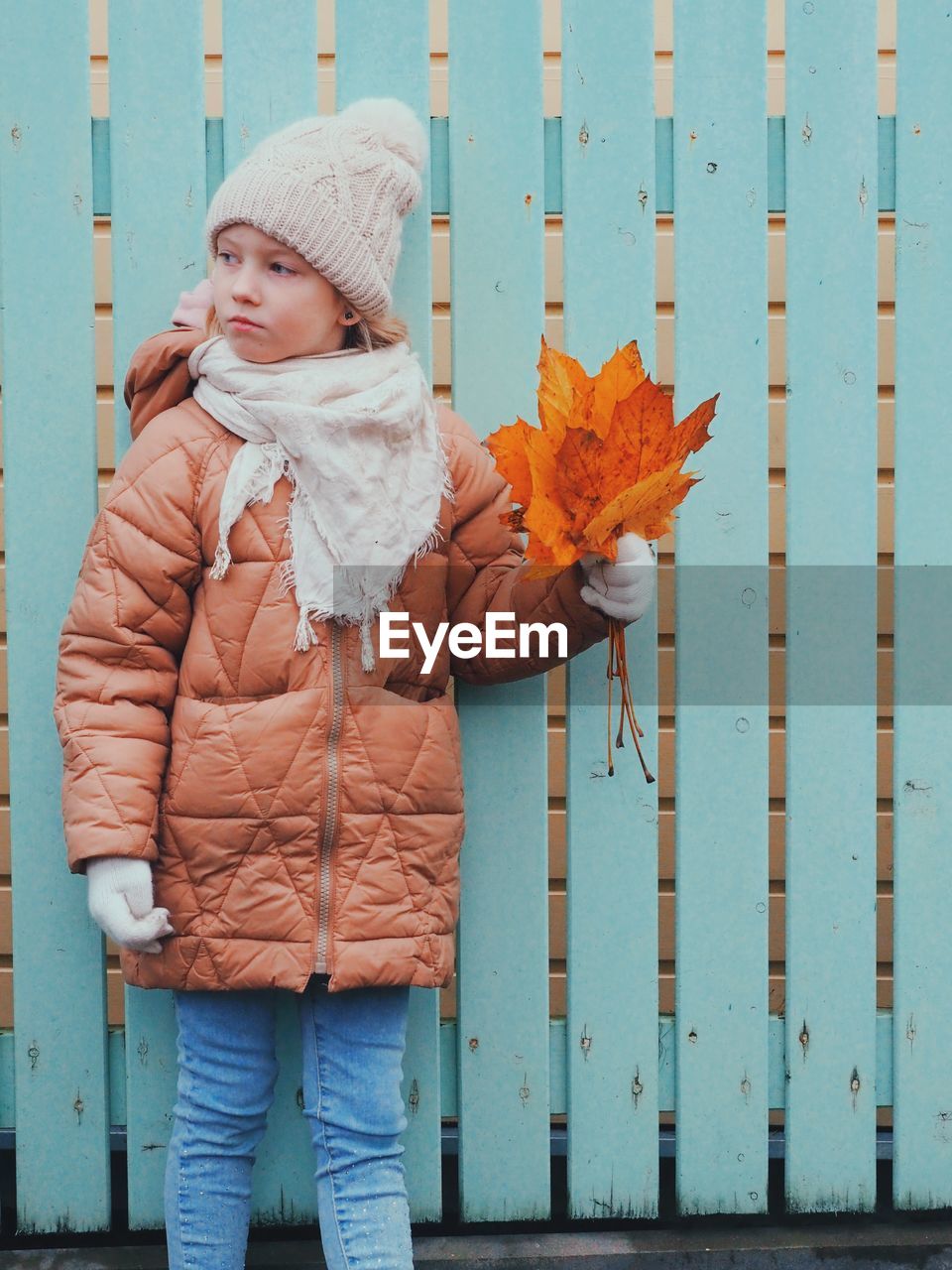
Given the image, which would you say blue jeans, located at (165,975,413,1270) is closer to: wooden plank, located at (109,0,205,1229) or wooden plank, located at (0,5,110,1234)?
wooden plank, located at (0,5,110,1234)

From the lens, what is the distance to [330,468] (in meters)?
2.01

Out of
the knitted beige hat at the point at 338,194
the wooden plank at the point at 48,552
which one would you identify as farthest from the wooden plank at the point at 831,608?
the wooden plank at the point at 48,552

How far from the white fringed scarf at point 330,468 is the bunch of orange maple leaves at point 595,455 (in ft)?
0.79

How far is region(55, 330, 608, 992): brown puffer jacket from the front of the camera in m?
2.01

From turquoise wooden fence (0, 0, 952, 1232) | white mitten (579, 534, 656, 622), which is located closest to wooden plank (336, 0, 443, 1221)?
turquoise wooden fence (0, 0, 952, 1232)

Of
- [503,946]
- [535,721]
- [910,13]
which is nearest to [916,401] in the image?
[910,13]

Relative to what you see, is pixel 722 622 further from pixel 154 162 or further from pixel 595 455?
pixel 154 162

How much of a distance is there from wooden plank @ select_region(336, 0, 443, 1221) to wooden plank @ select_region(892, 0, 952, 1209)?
0.87 m

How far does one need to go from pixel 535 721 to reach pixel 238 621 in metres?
0.61

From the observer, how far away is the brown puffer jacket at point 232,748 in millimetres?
2014

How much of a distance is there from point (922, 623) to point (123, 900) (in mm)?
1522

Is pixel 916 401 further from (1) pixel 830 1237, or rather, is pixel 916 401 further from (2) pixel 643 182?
(1) pixel 830 1237

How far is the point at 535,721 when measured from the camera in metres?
2.37

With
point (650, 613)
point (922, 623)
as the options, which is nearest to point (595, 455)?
point (650, 613)
